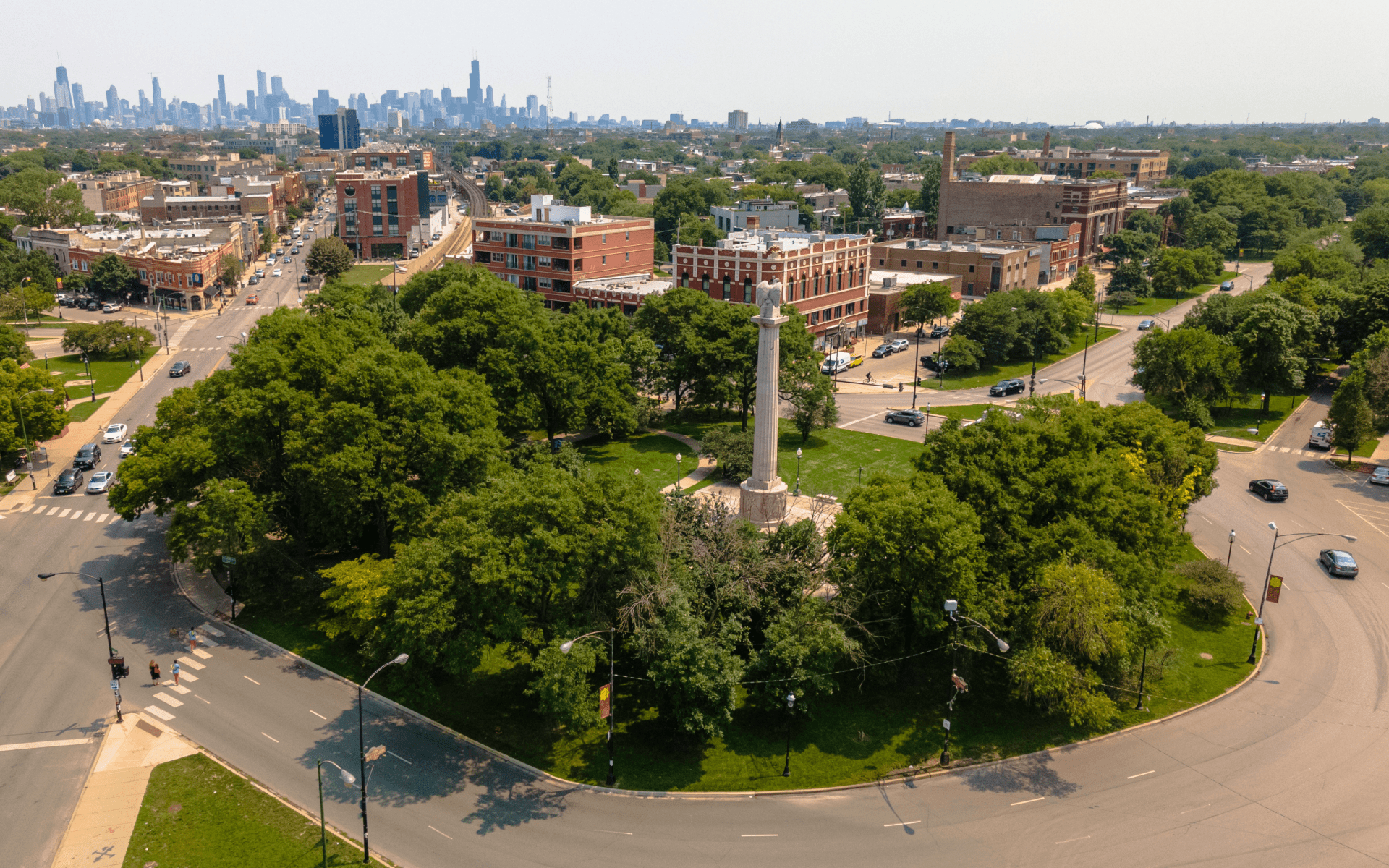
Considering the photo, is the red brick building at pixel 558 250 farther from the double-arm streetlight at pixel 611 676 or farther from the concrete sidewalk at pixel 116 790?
the double-arm streetlight at pixel 611 676

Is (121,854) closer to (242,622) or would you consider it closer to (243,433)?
(242,622)

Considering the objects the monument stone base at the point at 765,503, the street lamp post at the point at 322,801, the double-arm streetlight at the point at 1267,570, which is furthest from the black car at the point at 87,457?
the double-arm streetlight at the point at 1267,570

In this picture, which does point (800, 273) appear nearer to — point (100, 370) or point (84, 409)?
point (84, 409)

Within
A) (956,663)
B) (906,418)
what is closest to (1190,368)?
(906,418)

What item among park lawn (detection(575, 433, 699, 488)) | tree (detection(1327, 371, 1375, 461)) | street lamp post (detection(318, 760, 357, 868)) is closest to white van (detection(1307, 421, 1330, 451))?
tree (detection(1327, 371, 1375, 461))

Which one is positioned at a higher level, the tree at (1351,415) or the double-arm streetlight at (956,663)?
the tree at (1351,415)

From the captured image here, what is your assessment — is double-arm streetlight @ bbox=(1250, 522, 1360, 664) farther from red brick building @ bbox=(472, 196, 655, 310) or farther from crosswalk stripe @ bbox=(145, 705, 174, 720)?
red brick building @ bbox=(472, 196, 655, 310)
